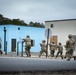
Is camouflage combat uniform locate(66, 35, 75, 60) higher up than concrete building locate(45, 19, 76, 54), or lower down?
lower down

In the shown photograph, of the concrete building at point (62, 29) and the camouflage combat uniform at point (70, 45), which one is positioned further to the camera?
the concrete building at point (62, 29)

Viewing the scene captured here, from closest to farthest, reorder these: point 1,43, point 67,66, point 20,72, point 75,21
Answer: point 20,72
point 67,66
point 1,43
point 75,21

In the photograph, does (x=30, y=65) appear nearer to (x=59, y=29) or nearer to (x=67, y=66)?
(x=67, y=66)

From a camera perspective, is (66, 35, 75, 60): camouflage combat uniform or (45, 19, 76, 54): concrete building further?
(45, 19, 76, 54): concrete building

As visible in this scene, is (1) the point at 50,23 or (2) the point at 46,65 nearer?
(2) the point at 46,65

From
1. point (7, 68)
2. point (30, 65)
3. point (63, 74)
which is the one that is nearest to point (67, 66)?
point (63, 74)

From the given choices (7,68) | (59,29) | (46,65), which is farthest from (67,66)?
(59,29)

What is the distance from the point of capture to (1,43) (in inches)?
532

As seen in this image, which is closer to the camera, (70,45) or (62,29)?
(70,45)

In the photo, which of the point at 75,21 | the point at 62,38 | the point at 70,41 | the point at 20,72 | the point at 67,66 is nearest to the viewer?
the point at 20,72

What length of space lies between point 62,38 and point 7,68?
80.8 ft

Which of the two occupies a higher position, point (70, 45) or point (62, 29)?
point (62, 29)

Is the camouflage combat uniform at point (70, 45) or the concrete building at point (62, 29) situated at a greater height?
the concrete building at point (62, 29)

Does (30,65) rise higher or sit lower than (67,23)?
lower
